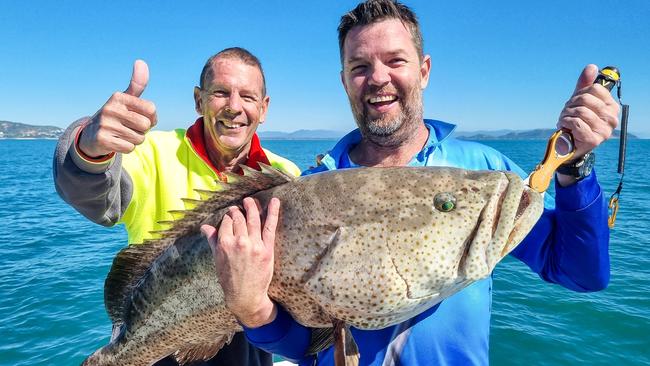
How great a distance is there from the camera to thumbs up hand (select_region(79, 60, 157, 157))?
229 cm

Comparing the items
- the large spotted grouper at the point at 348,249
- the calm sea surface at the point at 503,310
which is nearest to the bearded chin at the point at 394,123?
the large spotted grouper at the point at 348,249

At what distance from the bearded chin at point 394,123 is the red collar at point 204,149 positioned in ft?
4.28

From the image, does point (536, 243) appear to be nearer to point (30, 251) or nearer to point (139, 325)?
point (139, 325)

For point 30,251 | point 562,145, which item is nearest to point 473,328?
point 562,145

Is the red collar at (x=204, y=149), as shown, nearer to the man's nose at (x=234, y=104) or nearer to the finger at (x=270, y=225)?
the man's nose at (x=234, y=104)

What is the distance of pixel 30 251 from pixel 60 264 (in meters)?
1.99

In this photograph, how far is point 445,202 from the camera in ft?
7.39

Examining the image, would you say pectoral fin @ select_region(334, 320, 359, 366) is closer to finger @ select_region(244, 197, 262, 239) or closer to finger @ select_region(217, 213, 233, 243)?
finger @ select_region(244, 197, 262, 239)

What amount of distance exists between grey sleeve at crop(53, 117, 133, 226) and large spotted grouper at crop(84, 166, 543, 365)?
1.79 ft

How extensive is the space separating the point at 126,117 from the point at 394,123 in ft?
5.97

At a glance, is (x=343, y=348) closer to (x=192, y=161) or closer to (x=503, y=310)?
(x=192, y=161)

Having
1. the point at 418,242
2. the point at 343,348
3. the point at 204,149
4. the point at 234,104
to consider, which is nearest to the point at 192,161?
the point at 204,149

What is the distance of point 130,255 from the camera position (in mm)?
2998

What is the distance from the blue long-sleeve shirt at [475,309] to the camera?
8.13ft
